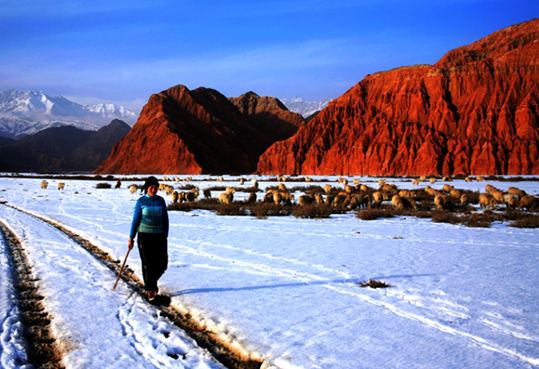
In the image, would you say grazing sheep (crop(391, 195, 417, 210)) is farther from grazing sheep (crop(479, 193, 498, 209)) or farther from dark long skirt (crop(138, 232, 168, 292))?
dark long skirt (crop(138, 232, 168, 292))

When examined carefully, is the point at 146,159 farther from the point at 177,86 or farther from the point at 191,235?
the point at 191,235

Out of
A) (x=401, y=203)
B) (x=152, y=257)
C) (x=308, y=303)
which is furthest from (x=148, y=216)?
(x=401, y=203)

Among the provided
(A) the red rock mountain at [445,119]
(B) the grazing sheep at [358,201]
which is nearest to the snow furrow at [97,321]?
(B) the grazing sheep at [358,201]

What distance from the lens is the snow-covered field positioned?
385cm

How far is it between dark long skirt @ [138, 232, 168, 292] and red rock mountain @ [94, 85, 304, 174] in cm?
9820

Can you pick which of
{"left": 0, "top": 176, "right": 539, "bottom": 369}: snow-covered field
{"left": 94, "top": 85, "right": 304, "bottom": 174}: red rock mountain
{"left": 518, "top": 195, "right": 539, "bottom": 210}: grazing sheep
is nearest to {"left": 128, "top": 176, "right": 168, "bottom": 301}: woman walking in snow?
{"left": 0, "top": 176, "right": 539, "bottom": 369}: snow-covered field

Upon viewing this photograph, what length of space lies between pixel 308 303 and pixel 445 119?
7752 cm

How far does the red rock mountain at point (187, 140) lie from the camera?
357 ft

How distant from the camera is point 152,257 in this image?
5.69m

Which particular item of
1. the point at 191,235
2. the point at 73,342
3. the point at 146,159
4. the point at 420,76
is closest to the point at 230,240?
the point at 191,235

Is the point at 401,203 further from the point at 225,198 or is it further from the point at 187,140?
the point at 187,140

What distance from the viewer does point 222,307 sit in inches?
205

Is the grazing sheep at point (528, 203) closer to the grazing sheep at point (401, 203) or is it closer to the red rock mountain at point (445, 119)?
the grazing sheep at point (401, 203)

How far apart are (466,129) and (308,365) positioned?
77.1m
